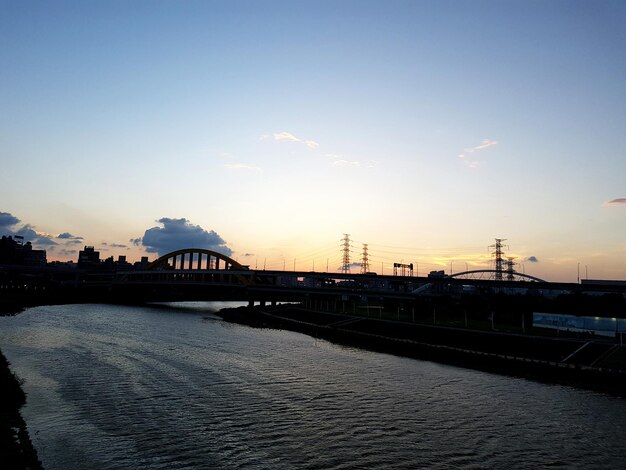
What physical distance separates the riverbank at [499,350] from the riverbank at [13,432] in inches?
1562

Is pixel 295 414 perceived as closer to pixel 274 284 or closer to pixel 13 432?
pixel 13 432

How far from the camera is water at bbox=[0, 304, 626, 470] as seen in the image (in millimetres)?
21688

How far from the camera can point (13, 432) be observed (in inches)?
860

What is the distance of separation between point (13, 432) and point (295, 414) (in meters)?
15.2

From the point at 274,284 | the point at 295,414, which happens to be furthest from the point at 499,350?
the point at 274,284

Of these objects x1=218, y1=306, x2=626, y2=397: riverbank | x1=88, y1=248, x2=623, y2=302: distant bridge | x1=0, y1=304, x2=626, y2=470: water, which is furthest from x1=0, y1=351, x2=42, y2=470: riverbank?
x1=88, y1=248, x2=623, y2=302: distant bridge

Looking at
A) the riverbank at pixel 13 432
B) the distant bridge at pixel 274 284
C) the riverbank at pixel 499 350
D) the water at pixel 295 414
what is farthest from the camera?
the distant bridge at pixel 274 284

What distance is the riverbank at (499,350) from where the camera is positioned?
40375mm

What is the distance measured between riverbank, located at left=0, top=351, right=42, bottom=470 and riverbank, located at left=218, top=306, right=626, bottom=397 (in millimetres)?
39668

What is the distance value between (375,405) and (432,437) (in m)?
6.53

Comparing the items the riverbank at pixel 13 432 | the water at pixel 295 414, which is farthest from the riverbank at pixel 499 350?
the riverbank at pixel 13 432

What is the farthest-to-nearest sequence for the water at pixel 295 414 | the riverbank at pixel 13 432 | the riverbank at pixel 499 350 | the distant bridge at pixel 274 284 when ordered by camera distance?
the distant bridge at pixel 274 284 < the riverbank at pixel 499 350 < the water at pixel 295 414 < the riverbank at pixel 13 432

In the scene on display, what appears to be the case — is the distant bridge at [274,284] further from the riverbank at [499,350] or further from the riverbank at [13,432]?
the riverbank at [13,432]

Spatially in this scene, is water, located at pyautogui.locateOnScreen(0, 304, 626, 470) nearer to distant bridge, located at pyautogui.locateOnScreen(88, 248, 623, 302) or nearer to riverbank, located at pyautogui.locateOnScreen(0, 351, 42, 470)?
riverbank, located at pyautogui.locateOnScreen(0, 351, 42, 470)
